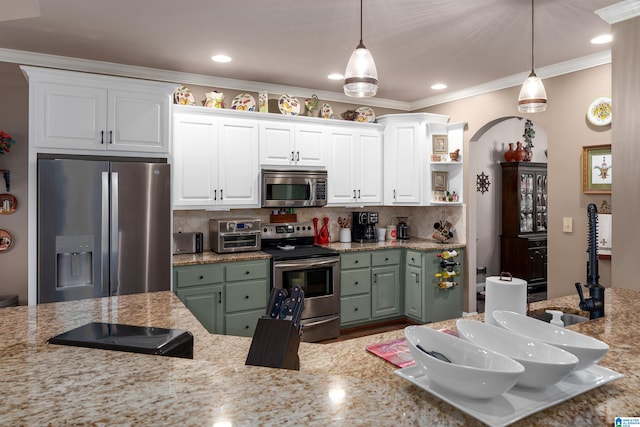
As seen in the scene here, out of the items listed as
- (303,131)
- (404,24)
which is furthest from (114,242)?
(404,24)

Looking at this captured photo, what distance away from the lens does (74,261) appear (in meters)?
3.02

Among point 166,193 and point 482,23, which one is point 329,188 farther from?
point 482,23

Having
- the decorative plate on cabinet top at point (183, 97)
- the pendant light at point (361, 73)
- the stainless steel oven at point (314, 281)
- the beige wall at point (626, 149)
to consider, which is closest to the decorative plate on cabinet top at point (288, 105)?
the decorative plate on cabinet top at point (183, 97)

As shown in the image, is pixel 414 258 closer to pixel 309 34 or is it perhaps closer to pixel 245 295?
pixel 245 295

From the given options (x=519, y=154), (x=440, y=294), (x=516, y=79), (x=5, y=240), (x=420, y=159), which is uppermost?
(x=516, y=79)

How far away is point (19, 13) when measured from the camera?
1.58 metres

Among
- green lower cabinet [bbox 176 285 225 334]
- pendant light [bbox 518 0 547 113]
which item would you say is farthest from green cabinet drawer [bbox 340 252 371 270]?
pendant light [bbox 518 0 547 113]

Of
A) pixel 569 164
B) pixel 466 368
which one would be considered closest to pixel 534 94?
pixel 569 164

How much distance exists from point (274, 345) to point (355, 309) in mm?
3370

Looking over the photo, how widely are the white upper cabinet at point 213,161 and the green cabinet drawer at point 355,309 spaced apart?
1.37 metres

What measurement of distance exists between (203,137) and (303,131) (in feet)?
3.40

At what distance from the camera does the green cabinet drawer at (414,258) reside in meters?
4.53

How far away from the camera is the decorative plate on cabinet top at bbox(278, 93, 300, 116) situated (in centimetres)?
439

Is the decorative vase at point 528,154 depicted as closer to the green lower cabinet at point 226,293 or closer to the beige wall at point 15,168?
the green lower cabinet at point 226,293
